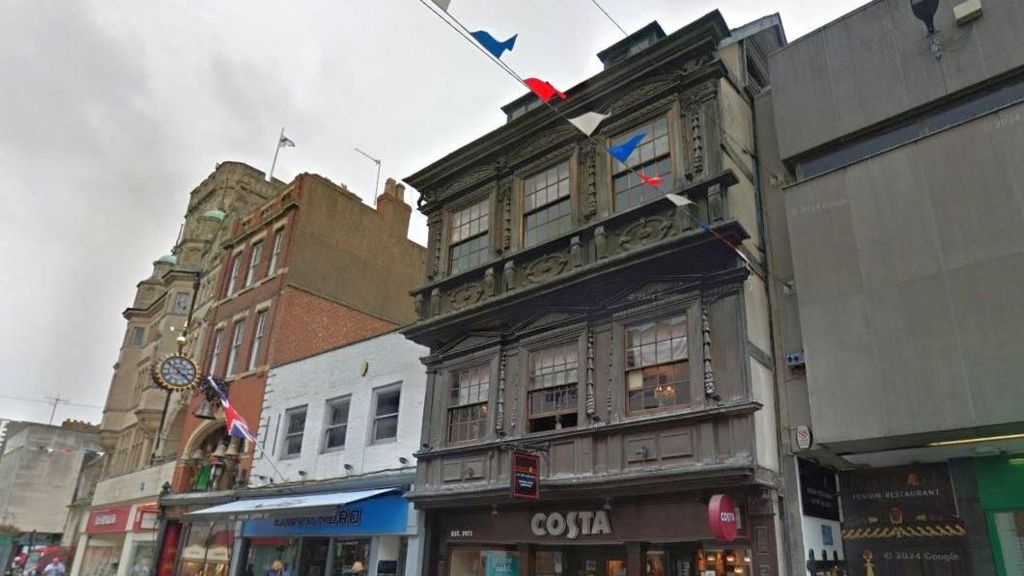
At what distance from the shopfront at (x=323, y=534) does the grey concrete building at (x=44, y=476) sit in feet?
157

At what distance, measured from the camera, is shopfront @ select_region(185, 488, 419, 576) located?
15.0 metres

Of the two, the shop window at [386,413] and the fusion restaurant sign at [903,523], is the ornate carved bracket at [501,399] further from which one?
the fusion restaurant sign at [903,523]

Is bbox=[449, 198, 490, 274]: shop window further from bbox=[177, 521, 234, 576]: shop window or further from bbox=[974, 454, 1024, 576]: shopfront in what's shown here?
bbox=[177, 521, 234, 576]: shop window

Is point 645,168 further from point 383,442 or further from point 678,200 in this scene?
point 383,442

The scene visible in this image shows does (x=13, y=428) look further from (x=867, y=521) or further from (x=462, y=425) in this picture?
(x=867, y=521)

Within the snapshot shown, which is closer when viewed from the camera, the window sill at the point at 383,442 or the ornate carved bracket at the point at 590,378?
the ornate carved bracket at the point at 590,378

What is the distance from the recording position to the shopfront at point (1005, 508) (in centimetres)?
926

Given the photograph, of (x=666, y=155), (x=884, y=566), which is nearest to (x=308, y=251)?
(x=666, y=155)

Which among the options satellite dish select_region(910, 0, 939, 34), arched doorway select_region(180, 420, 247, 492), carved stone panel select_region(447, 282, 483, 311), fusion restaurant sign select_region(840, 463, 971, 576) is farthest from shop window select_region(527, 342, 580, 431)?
arched doorway select_region(180, 420, 247, 492)

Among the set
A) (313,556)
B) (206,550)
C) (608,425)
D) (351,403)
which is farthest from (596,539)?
(206,550)

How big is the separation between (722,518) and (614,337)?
3.72 m

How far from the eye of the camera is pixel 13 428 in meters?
76.1

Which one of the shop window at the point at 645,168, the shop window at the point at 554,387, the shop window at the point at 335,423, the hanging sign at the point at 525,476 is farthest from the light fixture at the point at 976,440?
the shop window at the point at 335,423

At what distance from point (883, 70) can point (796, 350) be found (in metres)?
4.72
